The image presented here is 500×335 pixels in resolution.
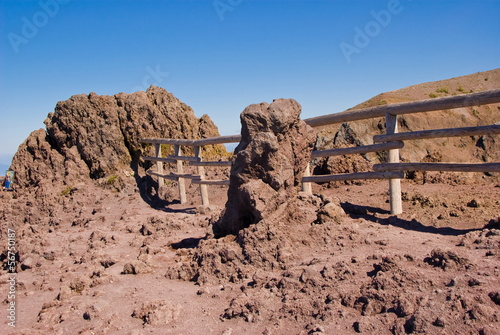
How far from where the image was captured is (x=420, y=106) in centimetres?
614

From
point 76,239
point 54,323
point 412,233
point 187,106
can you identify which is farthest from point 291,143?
point 187,106

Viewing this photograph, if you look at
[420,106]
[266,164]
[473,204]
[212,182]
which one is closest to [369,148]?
[420,106]

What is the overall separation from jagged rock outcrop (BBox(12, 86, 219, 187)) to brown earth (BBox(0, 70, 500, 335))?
2.37 m

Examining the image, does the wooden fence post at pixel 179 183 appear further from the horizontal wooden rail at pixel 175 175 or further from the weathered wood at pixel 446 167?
the weathered wood at pixel 446 167

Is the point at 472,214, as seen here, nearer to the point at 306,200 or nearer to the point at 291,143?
the point at 306,200

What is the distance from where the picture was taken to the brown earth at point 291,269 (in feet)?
11.9

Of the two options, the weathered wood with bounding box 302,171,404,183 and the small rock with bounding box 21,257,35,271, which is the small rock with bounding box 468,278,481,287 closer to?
the weathered wood with bounding box 302,171,404,183

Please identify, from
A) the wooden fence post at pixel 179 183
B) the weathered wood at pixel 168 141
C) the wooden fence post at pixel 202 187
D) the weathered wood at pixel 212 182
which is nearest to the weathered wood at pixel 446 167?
the weathered wood at pixel 212 182

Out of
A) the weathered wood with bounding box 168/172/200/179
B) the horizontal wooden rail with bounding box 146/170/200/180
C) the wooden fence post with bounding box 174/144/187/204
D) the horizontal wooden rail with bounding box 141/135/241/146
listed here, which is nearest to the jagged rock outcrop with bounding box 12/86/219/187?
the horizontal wooden rail with bounding box 141/135/241/146

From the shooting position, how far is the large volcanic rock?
5.46 m

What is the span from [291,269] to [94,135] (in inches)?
342

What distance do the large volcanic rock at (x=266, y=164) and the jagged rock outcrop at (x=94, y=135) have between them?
6.56 m

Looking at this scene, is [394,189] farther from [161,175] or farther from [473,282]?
[161,175]

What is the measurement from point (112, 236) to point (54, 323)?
3.13 m
